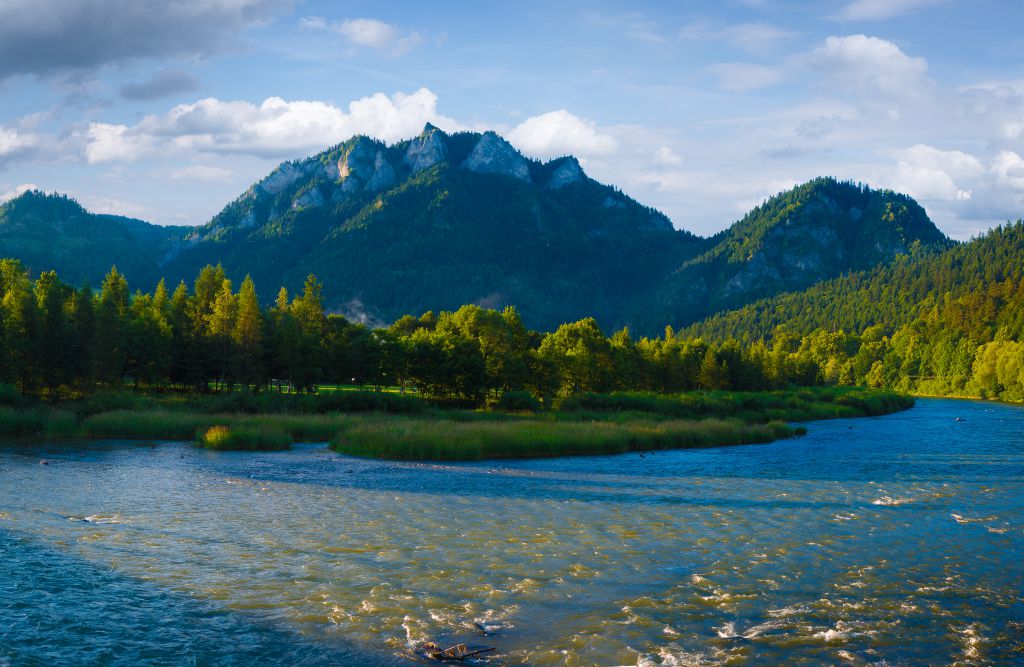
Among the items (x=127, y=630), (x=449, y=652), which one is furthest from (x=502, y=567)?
(x=127, y=630)

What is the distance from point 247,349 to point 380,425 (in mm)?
47791

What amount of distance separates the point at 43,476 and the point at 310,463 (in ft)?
53.5

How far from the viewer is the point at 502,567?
2586 cm

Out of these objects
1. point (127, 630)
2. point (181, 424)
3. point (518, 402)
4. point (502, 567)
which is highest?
point (518, 402)

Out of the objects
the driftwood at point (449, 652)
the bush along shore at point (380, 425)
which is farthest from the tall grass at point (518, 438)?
the driftwood at point (449, 652)

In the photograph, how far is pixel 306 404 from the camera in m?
86.4

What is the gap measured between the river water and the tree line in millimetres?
43466

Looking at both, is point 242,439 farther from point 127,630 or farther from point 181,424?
point 127,630

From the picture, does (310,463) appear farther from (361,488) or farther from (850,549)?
(850,549)


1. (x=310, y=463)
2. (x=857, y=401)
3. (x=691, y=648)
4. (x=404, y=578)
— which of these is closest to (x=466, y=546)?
(x=404, y=578)

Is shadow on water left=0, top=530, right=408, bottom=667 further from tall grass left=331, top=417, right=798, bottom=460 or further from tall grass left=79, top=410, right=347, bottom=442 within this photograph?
tall grass left=79, top=410, right=347, bottom=442

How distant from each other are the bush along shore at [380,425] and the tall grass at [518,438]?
9 cm

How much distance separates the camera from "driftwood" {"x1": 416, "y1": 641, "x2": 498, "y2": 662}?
57.0ft

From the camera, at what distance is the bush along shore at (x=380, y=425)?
198 feet
